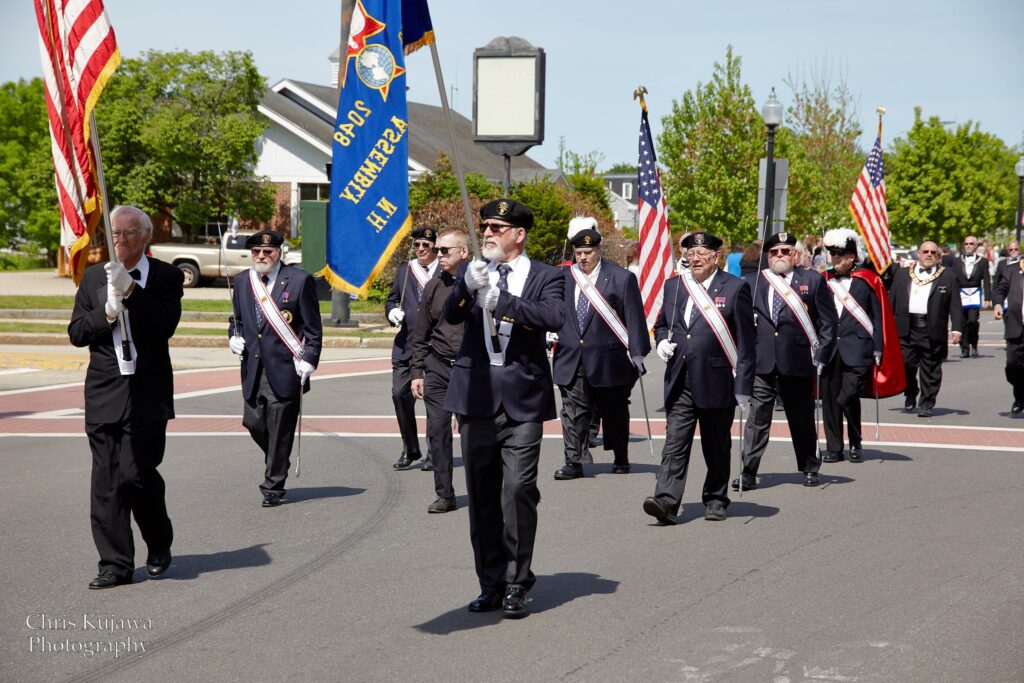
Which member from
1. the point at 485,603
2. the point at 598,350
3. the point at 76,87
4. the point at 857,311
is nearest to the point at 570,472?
the point at 598,350

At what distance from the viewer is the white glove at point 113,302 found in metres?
6.24

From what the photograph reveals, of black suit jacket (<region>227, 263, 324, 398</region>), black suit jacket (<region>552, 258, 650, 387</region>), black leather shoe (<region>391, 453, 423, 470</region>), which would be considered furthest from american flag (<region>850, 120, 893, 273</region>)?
black suit jacket (<region>227, 263, 324, 398</region>)

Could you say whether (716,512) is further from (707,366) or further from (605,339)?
(605,339)

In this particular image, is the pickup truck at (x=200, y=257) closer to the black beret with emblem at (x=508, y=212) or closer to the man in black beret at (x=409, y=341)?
the man in black beret at (x=409, y=341)

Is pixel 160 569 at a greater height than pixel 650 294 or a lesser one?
lesser

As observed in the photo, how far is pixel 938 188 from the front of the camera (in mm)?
47406

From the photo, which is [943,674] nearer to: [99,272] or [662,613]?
→ [662,613]

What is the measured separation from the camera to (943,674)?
5203 mm

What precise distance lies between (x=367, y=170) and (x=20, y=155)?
142ft

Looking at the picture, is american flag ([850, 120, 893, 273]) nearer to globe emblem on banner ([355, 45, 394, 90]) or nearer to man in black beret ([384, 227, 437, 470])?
globe emblem on banner ([355, 45, 394, 90])

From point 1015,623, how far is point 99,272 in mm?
4825

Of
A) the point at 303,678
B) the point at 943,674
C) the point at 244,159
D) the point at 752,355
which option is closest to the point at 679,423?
the point at 752,355

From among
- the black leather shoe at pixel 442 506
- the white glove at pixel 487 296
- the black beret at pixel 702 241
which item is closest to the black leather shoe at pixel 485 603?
the white glove at pixel 487 296

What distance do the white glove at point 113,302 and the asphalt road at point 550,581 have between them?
1.42 m
